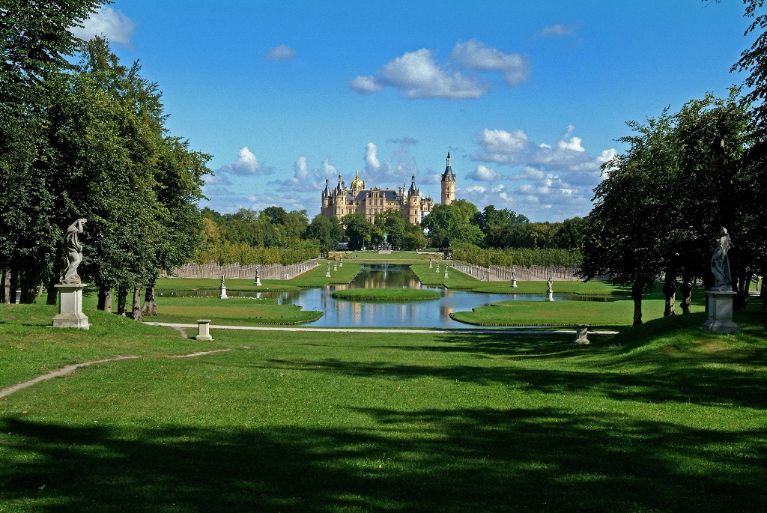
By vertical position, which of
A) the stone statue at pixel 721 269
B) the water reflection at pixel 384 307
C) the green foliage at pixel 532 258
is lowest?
the water reflection at pixel 384 307

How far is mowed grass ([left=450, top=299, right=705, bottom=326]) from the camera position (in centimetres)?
3850

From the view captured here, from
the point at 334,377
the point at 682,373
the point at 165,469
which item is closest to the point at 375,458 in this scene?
the point at 165,469

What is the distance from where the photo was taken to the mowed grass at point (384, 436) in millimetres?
6793

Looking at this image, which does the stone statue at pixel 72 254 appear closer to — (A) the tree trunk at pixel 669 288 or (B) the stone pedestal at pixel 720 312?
(B) the stone pedestal at pixel 720 312

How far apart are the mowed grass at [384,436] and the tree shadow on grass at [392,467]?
0.09 feet

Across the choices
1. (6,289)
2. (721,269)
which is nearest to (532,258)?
(6,289)

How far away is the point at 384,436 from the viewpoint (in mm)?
9055

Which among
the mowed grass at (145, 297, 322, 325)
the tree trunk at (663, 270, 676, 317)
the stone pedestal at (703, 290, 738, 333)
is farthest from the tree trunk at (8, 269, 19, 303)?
the tree trunk at (663, 270, 676, 317)

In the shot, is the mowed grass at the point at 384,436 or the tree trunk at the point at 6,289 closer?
the mowed grass at the point at 384,436

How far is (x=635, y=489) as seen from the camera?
698 centimetres

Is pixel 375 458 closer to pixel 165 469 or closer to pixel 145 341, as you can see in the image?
pixel 165 469

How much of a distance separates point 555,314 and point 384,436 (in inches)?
1367

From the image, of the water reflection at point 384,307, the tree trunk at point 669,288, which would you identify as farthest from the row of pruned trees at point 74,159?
the tree trunk at point 669,288

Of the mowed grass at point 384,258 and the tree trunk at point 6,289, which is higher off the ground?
the mowed grass at point 384,258
